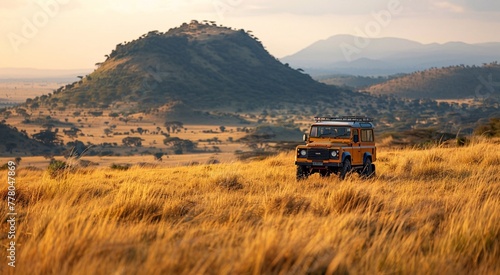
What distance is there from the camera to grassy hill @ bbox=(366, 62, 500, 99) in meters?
174

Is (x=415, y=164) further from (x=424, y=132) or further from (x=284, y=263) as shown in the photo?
(x=424, y=132)

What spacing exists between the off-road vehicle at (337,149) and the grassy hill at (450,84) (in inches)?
6324

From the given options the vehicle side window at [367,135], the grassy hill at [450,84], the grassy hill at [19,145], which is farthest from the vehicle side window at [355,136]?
the grassy hill at [450,84]

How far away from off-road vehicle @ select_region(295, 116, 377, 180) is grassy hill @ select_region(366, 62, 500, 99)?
160641 mm

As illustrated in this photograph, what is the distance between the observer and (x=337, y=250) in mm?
6672

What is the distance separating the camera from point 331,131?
57.4 ft

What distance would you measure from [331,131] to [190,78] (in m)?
120

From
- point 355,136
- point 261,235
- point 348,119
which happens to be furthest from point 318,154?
point 261,235

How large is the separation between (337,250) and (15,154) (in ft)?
197

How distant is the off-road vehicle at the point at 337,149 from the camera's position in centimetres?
1636

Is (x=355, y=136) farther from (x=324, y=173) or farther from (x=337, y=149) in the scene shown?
(x=324, y=173)

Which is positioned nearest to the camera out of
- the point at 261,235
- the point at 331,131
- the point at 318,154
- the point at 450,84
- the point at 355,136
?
the point at 261,235

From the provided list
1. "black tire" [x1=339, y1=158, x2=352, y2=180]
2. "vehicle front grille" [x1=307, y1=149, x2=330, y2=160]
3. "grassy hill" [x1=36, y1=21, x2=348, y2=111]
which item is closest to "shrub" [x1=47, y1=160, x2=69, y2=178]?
"vehicle front grille" [x1=307, y1=149, x2=330, y2=160]

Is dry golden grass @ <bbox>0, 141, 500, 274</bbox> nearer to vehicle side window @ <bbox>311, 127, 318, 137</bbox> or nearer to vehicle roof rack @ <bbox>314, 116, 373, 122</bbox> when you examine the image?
vehicle side window @ <bbox>311, 127, 318, 137</bbox>
